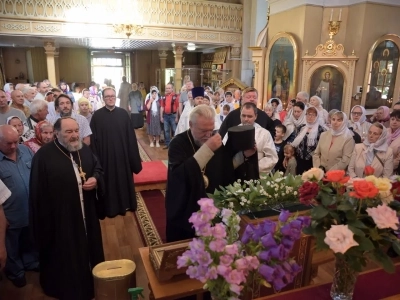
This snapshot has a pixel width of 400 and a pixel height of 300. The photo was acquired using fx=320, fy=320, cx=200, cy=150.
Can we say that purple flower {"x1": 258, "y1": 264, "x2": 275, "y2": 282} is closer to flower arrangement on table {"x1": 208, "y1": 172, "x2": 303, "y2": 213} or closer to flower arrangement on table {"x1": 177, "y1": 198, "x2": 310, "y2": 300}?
flower arrangement on table {"x1": 177, "y1": 198, "x2": 310, "y2": 300}

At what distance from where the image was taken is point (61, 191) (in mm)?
2574

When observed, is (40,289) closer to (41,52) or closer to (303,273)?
(303,273)

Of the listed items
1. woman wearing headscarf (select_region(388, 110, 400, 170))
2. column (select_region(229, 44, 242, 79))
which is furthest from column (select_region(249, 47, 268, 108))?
woman wearing headscarf (select_region(388, 110, 400, 170))

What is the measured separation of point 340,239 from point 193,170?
1.17 meters

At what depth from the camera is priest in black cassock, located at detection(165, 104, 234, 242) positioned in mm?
2105

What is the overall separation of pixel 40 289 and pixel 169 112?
6090mm

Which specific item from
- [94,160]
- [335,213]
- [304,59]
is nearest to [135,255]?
[94,160]

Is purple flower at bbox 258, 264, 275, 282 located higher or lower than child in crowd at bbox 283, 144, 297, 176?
higher

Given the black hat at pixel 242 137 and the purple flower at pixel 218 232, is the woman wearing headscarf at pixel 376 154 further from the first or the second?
the purple flower at pixel 218 232

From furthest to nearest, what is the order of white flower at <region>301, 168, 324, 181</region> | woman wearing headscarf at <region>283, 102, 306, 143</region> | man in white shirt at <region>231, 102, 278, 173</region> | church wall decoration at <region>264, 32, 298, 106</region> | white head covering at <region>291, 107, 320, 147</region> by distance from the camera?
church wall decoration at <region>264, 32, 298, 106</region> < woman wearing headscarf at <region>283, 102, 306, 143</region> < white head covering at <region>291, 107, 320, 147</region> < man in white shirt at <region>231, 102, 278, 173</region> < white flower at <region>301, 168, 324, 181</region>

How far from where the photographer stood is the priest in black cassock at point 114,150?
4176 mm

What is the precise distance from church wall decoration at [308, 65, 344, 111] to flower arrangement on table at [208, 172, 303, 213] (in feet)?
21.9

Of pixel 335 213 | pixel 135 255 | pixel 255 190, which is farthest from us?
pixel 135 255

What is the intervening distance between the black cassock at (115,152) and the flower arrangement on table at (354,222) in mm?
3266
